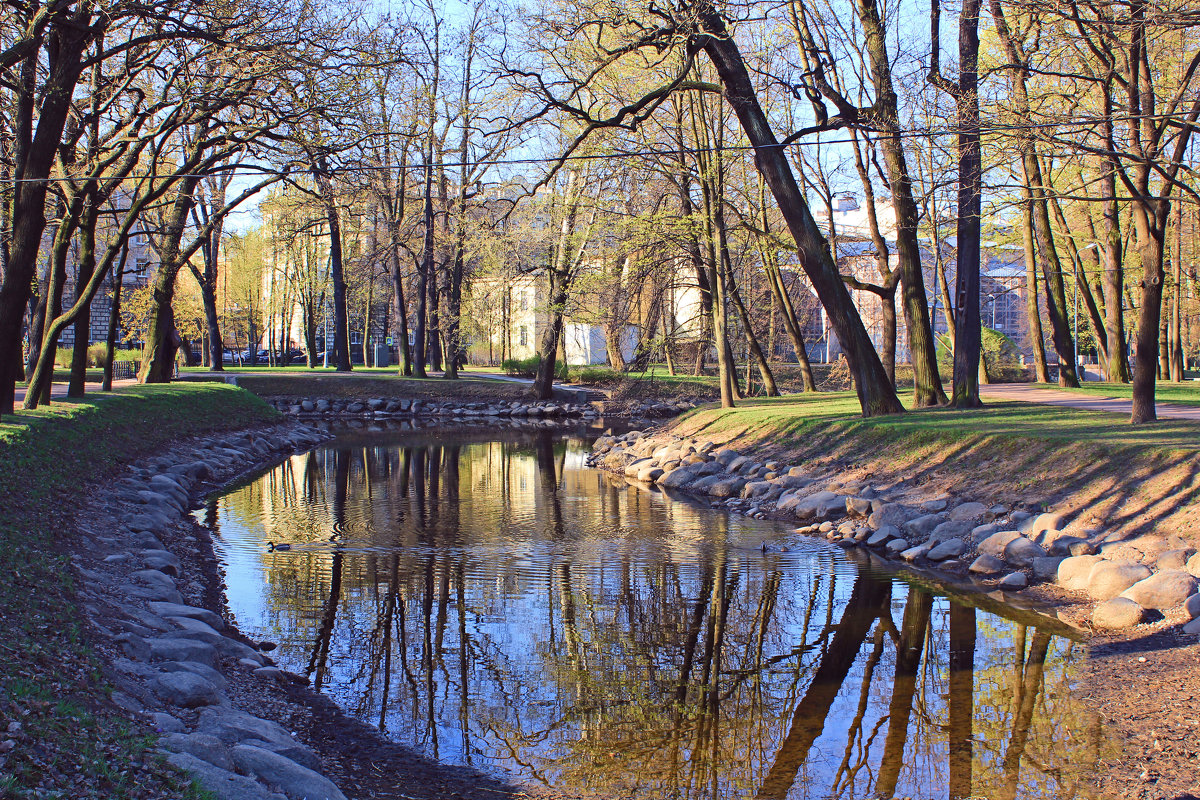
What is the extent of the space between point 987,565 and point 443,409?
29.9 meters

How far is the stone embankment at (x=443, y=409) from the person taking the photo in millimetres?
37875

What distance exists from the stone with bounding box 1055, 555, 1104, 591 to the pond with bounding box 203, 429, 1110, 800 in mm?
1047

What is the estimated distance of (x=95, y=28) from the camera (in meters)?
14.1

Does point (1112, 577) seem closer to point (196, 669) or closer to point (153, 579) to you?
point (196, 669)

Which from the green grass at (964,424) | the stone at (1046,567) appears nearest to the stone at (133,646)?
the stone at (1046,567)

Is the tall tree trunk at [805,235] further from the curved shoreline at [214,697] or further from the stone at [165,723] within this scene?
the stone at [165,723]

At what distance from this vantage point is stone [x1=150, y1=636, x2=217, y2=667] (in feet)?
23.5

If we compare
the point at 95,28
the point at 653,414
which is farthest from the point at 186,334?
the point at 95,28

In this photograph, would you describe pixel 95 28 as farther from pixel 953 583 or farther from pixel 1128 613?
pixel 1128 613

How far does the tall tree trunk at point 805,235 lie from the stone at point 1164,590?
926 cm

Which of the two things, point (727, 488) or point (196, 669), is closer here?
point (196, 669)

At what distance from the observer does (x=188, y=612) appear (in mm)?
8578

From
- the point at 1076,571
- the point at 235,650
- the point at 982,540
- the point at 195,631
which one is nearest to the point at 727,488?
the point at 982,540

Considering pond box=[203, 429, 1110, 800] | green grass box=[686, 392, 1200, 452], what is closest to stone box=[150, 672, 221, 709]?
pond box=[203, 429, 1110, 800]
